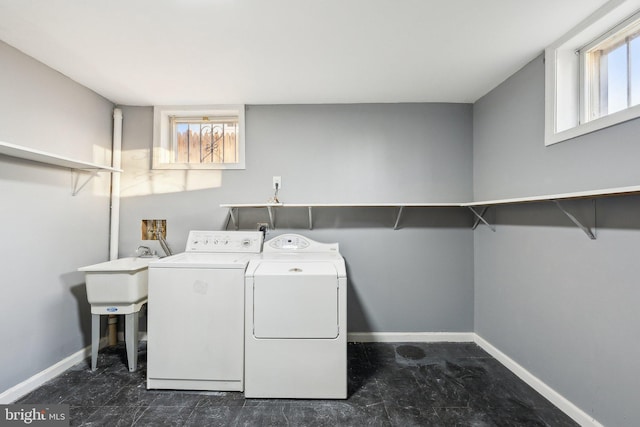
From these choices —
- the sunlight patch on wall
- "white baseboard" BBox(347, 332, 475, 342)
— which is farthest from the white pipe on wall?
"white baseboard" BBox(347, 332, 475, 342)

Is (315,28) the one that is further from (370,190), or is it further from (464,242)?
(464,242)

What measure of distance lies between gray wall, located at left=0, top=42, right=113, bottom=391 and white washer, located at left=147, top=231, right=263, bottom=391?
842 millimetres

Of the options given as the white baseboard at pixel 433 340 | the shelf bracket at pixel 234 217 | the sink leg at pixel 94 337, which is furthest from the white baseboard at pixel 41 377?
the shelf bracket at pixel 234 217

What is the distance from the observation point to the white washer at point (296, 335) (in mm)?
1683

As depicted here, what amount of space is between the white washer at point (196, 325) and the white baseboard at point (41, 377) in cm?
79

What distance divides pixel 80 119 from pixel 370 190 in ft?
8.63

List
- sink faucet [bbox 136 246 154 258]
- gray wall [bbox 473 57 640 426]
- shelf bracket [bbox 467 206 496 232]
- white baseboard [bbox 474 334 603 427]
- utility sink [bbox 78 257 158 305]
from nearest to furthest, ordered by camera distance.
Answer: gray wall [bbox 473 57 640 426]
white baseboard [bbox 474 334 603 427]
utility sink [bbox 78 257 158 305]
shelf bracket [bbox 467 206 496 232]
sink faucet [bbox 136 246 154 258]

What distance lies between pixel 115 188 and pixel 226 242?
127cm

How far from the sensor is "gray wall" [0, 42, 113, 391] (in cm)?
167

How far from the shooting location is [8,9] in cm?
138

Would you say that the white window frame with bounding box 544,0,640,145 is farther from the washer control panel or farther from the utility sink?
the utility sink

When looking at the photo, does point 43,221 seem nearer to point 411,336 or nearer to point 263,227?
point 263,227

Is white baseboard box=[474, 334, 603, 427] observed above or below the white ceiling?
below

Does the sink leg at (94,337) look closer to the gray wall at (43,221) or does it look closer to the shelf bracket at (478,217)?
the gray wall at (43,221)
